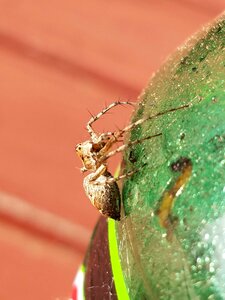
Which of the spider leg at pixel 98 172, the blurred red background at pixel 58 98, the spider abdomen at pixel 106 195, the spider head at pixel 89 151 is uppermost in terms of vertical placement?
the blurred red background at pixel 58 98

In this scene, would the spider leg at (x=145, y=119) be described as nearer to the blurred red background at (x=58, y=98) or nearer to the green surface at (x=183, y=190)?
the green surface at (x=183, y=190)

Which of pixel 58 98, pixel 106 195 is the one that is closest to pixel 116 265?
pixel 106 195

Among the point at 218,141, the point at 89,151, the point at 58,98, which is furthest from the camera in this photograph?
the point at 58,98

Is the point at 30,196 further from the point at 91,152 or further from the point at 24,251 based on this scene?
the point at 91,152

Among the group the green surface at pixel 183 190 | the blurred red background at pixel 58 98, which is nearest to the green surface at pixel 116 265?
the green surface at pixel 183 190

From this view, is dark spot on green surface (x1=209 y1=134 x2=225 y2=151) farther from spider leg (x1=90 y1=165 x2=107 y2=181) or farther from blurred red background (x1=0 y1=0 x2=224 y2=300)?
blurred red background (x1=0 y1=0 x2=224 y2=300)

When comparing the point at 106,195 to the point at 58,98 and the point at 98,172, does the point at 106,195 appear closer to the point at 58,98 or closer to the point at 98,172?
the point at 98,172
